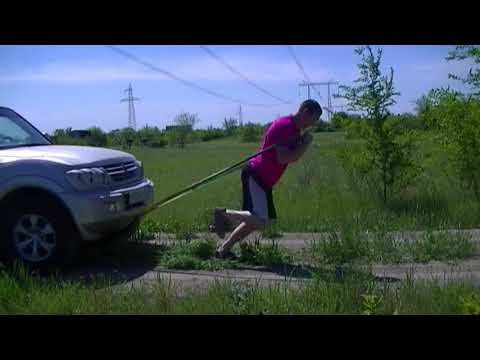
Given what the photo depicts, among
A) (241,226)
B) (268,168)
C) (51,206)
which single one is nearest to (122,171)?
(51,206)

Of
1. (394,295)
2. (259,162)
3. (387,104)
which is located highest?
(387,104)

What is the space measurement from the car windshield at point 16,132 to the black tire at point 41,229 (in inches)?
41.8

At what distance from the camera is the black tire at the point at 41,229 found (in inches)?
230

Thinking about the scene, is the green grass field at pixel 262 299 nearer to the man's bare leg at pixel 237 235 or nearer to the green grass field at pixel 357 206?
the man's bare leg at pixel 237 235

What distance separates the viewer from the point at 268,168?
6293 millimetres

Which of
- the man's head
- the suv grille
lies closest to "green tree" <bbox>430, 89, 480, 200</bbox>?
the man's head

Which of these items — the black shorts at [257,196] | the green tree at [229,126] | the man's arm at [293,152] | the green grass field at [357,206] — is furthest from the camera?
the green tree at [229,126]

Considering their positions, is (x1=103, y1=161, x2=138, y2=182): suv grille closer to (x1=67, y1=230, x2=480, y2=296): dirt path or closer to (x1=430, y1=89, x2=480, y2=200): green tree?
(x1=67, y1=230, x2=480, y2=296): dirt path

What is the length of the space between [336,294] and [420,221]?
393 centimetres

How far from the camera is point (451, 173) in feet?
33.2

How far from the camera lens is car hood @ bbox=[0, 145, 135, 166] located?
19.5 ft

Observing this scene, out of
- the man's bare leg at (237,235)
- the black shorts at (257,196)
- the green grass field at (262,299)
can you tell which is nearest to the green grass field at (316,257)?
the green grass field at (262,299)
